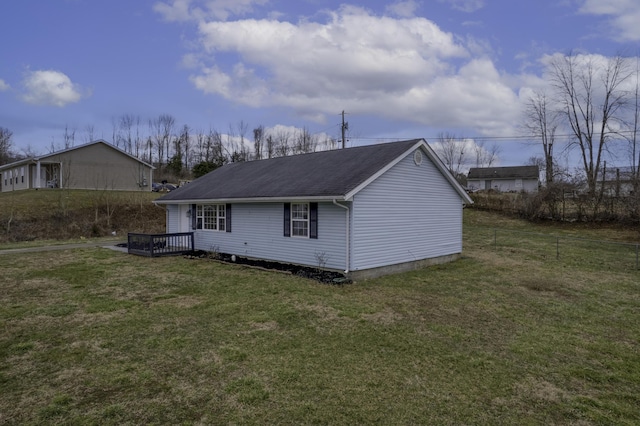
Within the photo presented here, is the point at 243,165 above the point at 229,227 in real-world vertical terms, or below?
above

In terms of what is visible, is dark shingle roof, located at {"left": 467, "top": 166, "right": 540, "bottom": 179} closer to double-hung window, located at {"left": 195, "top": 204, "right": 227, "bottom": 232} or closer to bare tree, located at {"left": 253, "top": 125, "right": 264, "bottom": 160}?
bare tree, located at {"left": 253, "top": 125, "right": 264, "bottom": 160}

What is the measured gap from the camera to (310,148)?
51.6 m

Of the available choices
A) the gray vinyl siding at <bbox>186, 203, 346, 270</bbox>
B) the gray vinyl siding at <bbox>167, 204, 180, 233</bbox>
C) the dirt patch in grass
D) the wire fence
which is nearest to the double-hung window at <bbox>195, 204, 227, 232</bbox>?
the gray vinyl siding at <bbox>186, 203, 346, 270</bbox>

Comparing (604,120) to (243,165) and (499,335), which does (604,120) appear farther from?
(499,335)

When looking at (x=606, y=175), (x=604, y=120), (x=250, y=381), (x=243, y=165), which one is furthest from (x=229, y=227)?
(x=604, y=120)

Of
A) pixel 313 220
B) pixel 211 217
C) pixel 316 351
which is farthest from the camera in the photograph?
pixel 211 217

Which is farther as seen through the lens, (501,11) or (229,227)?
(229,227)

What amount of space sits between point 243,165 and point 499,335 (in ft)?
50.2

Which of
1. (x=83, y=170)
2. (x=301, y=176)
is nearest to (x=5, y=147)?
(x=83, y=170)

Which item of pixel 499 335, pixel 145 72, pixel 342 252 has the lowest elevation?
pixel 499 335

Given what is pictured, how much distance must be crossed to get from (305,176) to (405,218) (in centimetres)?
377

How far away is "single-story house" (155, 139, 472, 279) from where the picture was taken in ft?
36.7

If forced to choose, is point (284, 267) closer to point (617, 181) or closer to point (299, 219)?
point (299, 219)

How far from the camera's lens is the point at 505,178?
51344 mm
